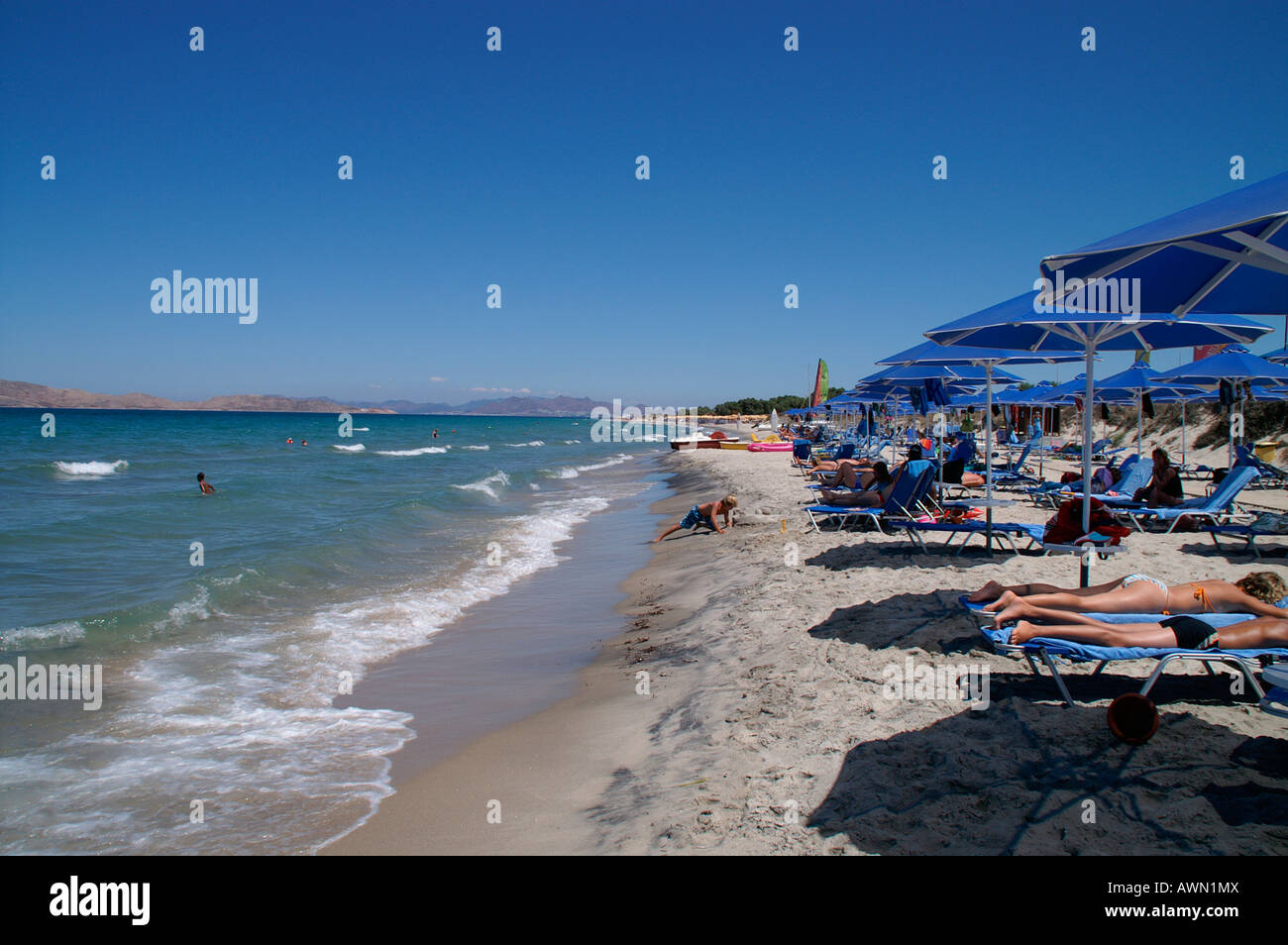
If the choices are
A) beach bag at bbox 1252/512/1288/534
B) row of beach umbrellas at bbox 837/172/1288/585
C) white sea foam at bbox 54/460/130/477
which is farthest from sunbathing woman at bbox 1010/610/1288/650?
white sea foam at bbox 54/460/130/477

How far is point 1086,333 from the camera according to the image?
5.28 m

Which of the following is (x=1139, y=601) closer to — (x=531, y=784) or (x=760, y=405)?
(x=531, y=784)

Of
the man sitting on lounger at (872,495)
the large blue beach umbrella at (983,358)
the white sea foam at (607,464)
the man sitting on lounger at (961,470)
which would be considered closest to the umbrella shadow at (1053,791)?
the large blue beach umbrella at (983,358)

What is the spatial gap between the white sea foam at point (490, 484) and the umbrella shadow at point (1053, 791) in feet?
55.4

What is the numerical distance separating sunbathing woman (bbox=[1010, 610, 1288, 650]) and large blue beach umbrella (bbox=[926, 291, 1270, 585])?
1174mm

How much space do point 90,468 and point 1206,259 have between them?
111 ft

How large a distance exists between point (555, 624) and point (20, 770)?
Answer: 418 cm

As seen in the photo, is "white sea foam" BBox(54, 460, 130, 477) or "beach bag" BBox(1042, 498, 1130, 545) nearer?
"beach bag" BBox(1042, 498, 1130, 545)

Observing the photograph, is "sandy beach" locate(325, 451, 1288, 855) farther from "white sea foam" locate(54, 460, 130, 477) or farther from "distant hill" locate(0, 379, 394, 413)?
"distant hill" locate(0, 379, 394, 413)

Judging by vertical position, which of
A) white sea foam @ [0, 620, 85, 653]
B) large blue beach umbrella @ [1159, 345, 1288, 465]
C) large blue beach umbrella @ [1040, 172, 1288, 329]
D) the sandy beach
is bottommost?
white sea foam @ [0, 620, 85, 653]

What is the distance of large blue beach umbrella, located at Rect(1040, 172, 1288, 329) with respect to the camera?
7.80 feet

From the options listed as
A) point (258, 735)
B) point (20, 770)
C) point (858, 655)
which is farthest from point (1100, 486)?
point (20, 770)

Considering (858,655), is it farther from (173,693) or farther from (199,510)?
(199,510)
